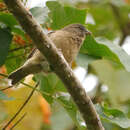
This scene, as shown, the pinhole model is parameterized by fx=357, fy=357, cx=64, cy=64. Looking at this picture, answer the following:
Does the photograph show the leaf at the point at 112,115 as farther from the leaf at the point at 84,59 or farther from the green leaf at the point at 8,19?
the green leaf at the point at 8,19

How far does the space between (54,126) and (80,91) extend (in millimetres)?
1923

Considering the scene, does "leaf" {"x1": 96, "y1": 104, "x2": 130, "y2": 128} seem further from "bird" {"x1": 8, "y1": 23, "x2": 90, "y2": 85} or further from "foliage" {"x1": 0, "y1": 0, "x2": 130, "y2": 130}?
"bird" {"x1": 8, "y1": 23, "x2": 90, "y2": 85}

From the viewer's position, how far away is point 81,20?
2.41m

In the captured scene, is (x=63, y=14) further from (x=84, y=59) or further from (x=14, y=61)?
(x=14, y=61)

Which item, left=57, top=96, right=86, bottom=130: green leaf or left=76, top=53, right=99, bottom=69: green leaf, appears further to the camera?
left=76, top=53, right=99, bottom=69: green leaf

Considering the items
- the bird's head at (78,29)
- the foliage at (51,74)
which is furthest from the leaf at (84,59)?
the bird's head at (78,29)

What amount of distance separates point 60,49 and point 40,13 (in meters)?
0.26

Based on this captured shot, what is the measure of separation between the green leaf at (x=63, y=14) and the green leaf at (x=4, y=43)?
12.7 inches

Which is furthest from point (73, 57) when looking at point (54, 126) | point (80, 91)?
point (54, 126)

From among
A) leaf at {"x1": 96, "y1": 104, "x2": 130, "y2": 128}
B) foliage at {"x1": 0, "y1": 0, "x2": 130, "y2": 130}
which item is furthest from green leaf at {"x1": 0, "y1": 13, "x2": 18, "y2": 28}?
leaf at {"x1": 96, "y1": 104, "x2": 130, "y2": 128}

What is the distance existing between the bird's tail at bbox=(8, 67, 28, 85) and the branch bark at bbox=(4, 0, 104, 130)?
0.49 m

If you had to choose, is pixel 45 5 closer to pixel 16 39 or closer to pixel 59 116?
pixel 16 39

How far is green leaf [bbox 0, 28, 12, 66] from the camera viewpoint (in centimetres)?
222

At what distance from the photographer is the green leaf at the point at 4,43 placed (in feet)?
7.30
